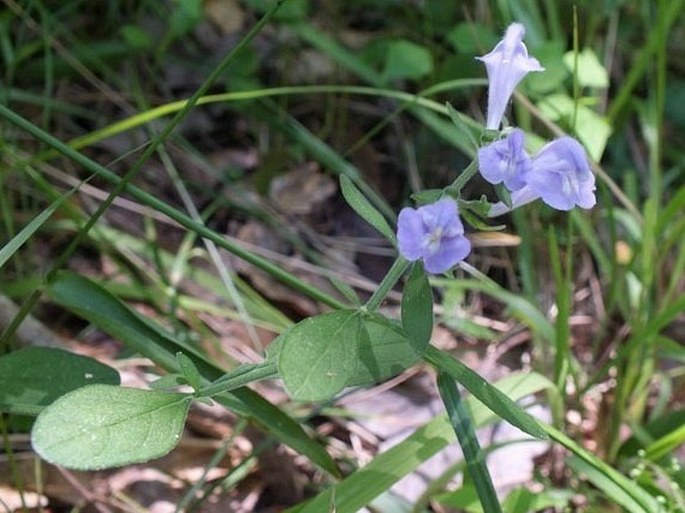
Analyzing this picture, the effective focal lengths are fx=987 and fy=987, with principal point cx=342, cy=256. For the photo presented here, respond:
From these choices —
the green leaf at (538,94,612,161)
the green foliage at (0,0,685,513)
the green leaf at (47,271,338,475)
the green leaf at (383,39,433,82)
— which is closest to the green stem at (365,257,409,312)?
the green foliage at (0,0,685,513)

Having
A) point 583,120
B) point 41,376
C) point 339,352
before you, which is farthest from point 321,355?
point 583,120

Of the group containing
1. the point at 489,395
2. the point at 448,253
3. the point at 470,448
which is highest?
the point at 448,253

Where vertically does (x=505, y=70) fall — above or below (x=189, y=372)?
above

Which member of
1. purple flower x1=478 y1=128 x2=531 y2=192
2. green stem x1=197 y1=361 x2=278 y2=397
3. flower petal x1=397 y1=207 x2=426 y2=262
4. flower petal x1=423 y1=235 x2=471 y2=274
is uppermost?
purple flower x1=478 y1=128 x2=531 y2=192

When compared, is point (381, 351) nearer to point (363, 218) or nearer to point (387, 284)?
point (387, 284)

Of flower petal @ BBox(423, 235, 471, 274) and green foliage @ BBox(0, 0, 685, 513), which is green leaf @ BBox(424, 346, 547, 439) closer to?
green foliage @ BBox(0, 0, 685, 513)

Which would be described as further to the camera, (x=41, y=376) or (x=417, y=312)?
(x=41, y=376)
